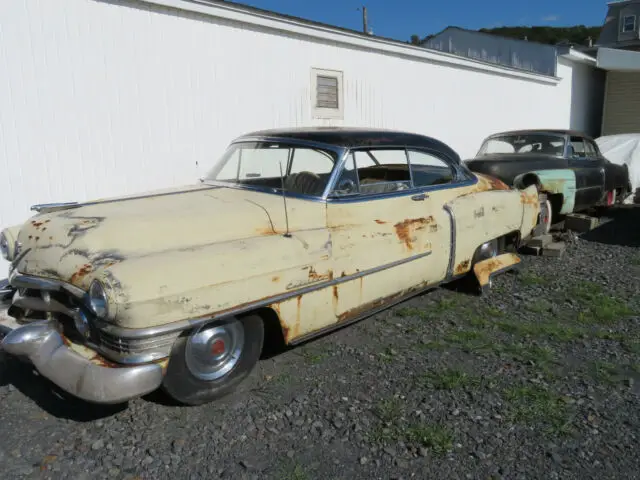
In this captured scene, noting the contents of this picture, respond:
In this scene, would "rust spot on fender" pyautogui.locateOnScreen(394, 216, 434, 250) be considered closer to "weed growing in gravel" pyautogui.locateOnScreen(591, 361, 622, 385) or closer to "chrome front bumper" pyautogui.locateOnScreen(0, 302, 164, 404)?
"weed growing in gravel" pyautogui.locateOnScreen(591, 361, 622, 385)

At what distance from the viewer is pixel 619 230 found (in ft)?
26.3

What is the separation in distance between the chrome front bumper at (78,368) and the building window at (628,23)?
32.9 metres

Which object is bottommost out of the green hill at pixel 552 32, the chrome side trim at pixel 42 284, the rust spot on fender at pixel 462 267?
the rust spot on fender at pixel 462 267

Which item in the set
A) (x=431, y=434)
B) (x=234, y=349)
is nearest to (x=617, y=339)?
(x=431, y=434)

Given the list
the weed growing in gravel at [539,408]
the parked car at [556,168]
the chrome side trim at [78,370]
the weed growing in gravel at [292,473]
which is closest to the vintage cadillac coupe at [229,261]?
the chrome side trim at [78,370]

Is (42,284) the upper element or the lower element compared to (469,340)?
upper

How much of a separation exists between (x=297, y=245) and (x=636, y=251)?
17.6ft

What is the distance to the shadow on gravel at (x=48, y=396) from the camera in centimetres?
309

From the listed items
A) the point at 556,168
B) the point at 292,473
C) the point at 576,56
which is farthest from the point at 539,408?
the point at 576,56

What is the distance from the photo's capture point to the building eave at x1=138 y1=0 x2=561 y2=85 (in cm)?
633

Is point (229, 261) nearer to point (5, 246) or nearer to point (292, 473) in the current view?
point (292, 473)

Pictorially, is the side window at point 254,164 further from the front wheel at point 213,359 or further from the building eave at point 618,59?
the building eave at point 618,59

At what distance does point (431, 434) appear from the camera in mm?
2812

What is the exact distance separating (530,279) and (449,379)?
8.64 ft
